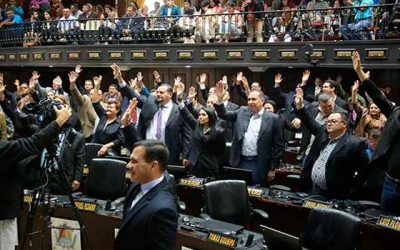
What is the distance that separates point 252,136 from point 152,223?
3.34m

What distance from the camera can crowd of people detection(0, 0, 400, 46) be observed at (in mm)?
10117

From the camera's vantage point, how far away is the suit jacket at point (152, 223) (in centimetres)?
302

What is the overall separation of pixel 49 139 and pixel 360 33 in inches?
300

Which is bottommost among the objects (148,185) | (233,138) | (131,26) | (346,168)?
(233,138)

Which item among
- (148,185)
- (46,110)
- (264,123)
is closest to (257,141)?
(264,123)

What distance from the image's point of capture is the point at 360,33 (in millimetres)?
10008

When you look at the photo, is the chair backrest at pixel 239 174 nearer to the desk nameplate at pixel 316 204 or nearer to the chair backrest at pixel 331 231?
the desk nameplate at pixel 316 204

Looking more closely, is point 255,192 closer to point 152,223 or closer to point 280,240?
point 280,240

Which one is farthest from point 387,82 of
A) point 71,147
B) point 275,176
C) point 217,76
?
point 71,147

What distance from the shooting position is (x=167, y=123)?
6.91 m

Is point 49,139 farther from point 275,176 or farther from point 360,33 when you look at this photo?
point 360,33

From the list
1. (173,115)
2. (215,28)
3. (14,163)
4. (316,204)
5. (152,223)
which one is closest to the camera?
(152,223)

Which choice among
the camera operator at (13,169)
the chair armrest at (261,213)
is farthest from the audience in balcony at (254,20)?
the camera operator at (13,169)

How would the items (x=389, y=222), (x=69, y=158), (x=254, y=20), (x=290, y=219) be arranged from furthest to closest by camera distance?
(x=254, y=20), (x=69, y=158), (x=290, y=219), (x=389, y=222)
